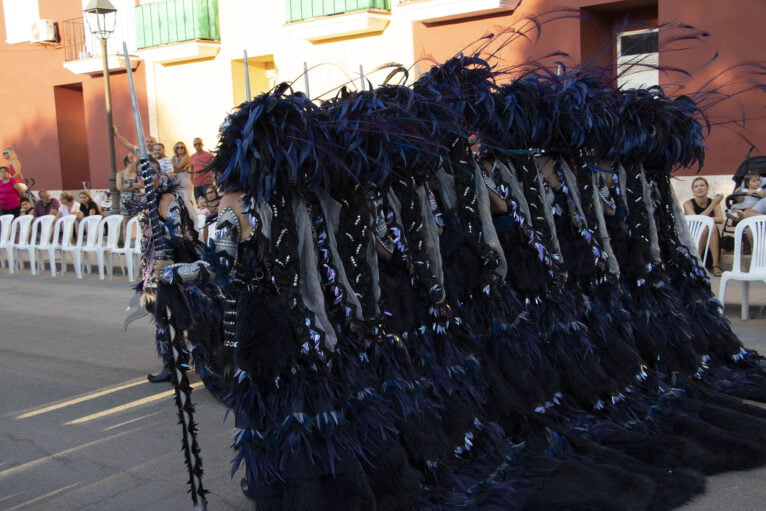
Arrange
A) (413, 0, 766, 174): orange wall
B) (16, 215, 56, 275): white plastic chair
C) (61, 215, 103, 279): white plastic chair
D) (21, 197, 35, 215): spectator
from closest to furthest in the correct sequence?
(413, 0, 766, 174): orange wall → (61, 215, 103, 279): white plastic chair → (16, 215, 56, 275): white plastic chair → (21, 197, 35, 215): spectator

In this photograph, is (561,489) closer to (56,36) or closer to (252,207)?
(252,207)

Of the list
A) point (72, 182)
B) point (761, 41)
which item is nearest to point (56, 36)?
point (72, 182)

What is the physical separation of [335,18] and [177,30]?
452 cm

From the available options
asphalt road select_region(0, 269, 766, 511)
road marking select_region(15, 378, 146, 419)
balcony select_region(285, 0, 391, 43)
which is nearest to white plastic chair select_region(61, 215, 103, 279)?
asphalt road select_region(0, 269, 766, 511)

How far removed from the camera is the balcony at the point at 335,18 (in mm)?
15719

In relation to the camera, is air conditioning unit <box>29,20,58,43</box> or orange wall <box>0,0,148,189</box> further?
air conditioning unit <box>29,20,58,43</box>

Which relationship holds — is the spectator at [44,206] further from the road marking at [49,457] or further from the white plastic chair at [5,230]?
the road marking at [49,457]

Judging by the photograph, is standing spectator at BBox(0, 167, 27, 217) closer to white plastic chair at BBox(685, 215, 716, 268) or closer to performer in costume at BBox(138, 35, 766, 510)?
white plastic chair at BBox(685, 215, 716, 268)

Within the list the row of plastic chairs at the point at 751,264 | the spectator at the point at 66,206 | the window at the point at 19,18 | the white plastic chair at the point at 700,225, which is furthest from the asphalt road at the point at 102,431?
the window at the point at 19,18

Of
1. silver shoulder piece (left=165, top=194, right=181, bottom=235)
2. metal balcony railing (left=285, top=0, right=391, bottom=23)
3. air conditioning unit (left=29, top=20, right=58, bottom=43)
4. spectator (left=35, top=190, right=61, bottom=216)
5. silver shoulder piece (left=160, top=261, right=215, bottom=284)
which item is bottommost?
spectator (left=35, top=190, right=61, bottom=216)

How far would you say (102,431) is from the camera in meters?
5.21

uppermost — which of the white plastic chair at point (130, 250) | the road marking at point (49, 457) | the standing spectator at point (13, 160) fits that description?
the standing spectator at point (13, 160)

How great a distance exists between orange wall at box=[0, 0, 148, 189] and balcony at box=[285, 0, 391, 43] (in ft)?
20.5

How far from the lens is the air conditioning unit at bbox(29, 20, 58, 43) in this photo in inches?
845
